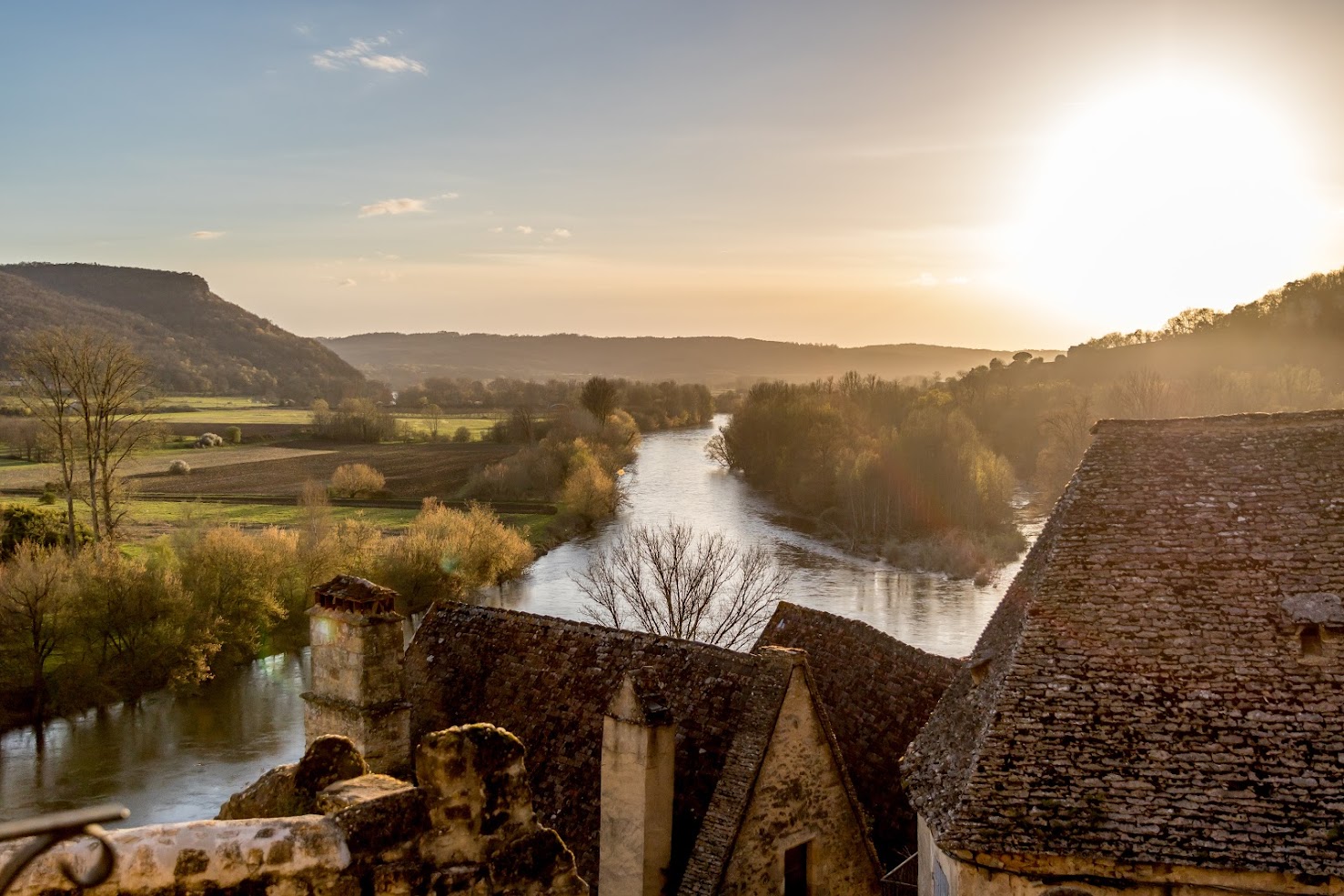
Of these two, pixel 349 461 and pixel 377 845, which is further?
pixel 349 461

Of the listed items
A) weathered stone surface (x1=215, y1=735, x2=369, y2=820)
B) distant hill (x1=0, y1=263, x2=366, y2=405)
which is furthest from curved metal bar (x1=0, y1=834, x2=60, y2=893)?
distant hill (x1=0, y1=263, x2=366, y2=405)

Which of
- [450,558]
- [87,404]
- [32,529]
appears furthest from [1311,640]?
[87,404]

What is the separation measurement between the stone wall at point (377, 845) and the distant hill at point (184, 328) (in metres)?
116

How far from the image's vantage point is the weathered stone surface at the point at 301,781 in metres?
4.62

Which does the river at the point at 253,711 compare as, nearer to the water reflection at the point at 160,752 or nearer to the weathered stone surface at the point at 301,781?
the water reflection at the point at 160,752

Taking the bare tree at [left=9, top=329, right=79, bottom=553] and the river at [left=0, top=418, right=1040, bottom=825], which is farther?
the bare tree at [left=9, top=329, right=79, bottom=553]

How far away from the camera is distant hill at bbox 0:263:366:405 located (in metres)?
116

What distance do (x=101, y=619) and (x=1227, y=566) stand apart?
3359 centimetres

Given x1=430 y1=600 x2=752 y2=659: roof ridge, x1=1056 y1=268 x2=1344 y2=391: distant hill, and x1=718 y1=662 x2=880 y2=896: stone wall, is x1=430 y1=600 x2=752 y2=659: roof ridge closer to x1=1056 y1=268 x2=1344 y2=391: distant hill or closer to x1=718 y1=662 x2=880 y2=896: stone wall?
x1=718 y1=662 x2=880 y2=896: stone wall

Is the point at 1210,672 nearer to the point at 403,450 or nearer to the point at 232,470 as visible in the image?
the point at 232,470

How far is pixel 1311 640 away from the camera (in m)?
10.3

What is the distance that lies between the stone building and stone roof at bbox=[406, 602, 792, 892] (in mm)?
16

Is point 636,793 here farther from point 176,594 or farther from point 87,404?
point 87,404

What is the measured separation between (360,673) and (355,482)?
2286 inches
